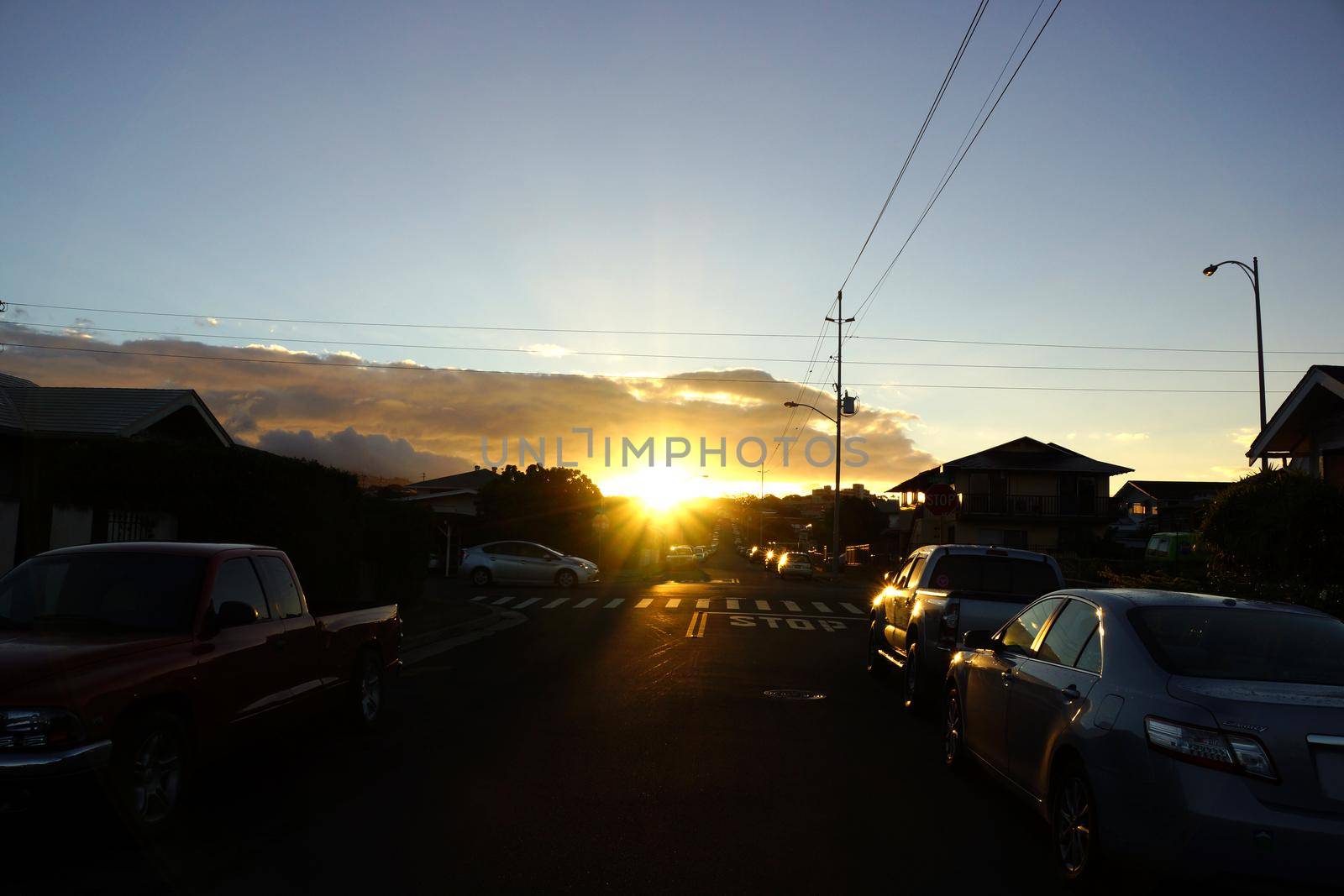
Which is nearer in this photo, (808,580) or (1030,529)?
(808,580)

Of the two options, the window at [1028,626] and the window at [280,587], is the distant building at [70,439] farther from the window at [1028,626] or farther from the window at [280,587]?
the window at [1028,626]

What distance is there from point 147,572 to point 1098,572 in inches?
1005

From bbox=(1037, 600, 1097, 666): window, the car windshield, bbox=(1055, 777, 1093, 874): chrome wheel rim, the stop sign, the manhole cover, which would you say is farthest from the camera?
the stop sign

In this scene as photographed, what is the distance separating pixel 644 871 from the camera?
5473 mm

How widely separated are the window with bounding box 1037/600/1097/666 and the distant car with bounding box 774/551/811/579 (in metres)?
49.6

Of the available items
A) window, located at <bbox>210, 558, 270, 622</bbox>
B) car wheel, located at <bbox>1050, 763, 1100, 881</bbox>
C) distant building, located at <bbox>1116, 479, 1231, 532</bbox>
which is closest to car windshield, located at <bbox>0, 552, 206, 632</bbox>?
window, located at <bbox>210, 558, 270, 622</bbox>

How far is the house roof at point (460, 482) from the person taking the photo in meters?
78.5

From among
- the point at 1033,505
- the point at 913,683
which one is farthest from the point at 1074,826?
the point at 1033,505

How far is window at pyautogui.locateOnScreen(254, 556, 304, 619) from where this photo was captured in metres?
7.84

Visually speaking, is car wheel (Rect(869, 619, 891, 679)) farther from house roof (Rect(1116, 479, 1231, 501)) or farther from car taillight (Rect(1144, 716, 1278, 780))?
house roof (Rect(1116, 479, 1231, 501))

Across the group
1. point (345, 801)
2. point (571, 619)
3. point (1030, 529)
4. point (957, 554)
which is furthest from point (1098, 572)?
point (1030, 529)

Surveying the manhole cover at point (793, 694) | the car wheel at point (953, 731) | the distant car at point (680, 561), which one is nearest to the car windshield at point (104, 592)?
the car wheel at point (953, 731)

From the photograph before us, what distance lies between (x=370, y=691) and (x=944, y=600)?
5926 millimetres

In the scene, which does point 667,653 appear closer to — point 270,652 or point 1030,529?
point 270,652
